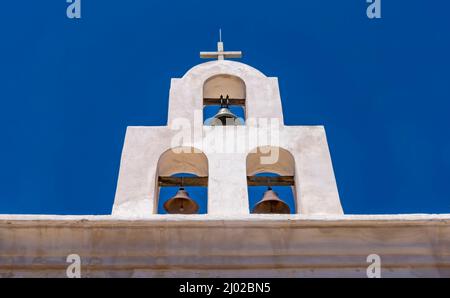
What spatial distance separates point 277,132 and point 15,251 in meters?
3.08

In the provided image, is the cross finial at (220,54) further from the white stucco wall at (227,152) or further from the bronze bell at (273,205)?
the bronze bell at (273,205)

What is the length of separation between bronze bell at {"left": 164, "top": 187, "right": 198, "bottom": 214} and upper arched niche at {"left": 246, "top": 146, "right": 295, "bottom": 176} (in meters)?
0.73

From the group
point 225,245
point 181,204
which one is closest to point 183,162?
point 181,204

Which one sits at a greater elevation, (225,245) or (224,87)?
(224,87)

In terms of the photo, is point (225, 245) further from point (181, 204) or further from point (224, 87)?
point (224, 87)

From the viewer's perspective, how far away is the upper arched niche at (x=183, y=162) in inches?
291

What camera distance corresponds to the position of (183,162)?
7.52 meters

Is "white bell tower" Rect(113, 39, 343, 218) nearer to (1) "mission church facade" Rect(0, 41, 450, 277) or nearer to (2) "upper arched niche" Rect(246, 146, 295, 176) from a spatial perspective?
(2) "upper arched niche" Rect(246, 146, 295, 176)

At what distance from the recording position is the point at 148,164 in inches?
281

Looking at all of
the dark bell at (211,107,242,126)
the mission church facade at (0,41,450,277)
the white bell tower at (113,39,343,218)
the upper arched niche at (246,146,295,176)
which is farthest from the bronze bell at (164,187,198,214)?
the mission church facade at (0,41,450,277)

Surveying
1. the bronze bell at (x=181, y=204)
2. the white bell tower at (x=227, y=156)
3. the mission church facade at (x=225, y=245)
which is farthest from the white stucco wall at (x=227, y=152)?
the mission church facade at (x=225, y=245)

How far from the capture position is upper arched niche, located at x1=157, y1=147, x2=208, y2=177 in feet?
24.3

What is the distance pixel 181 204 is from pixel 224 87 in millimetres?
2107

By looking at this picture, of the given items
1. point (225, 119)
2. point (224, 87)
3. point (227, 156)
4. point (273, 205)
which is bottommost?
point (273, 205)
